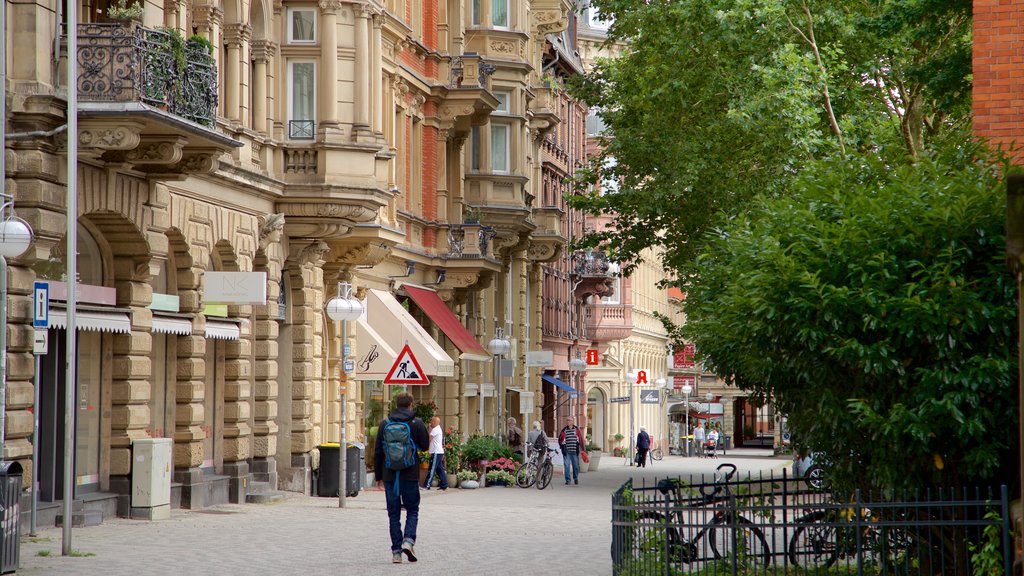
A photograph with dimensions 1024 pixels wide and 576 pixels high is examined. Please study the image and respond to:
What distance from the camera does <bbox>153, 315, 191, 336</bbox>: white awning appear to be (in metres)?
24.3

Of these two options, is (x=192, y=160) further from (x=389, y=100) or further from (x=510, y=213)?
(x=510, y=213)

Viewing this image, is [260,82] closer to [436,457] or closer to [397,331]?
[397,331]

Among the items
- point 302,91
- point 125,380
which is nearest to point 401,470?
point 125,380

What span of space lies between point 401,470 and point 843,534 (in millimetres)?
5633

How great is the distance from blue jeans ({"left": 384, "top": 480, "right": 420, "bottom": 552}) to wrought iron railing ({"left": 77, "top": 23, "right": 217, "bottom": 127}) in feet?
19.9

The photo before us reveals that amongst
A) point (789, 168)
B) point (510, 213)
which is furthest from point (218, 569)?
point (510, 213)

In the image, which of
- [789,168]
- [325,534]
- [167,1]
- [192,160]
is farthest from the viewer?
[789,168]

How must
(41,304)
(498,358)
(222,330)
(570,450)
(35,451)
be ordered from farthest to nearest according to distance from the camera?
(498,358), (570,450), (222,330), (35,451), (41,304)

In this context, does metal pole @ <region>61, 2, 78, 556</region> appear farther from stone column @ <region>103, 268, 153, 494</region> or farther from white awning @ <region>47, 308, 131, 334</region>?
stone column @ <region>103, 268, 153, 494</region>

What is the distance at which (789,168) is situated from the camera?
33969 mm

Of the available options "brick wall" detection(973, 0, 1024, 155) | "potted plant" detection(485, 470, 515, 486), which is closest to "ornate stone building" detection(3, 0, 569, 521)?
"potted plant" detection(485, 470, 515, 486)

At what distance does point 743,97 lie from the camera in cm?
3369

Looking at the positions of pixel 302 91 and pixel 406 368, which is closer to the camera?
pixel 406 368

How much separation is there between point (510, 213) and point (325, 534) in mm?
24640
